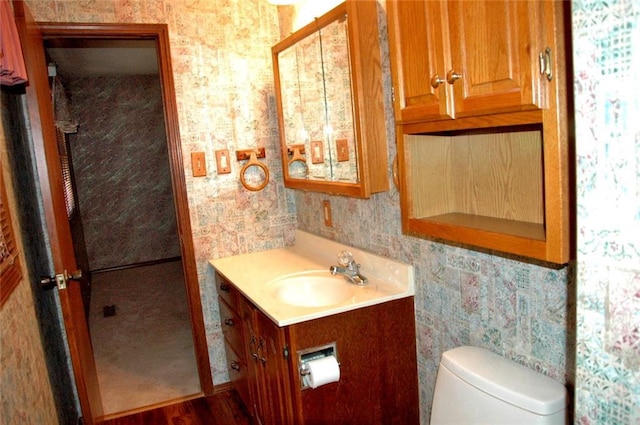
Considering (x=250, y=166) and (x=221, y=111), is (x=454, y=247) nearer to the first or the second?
(x=250, y=166)

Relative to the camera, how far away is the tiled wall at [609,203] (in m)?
0.67

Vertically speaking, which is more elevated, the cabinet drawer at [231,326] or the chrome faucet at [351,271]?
the chrome faucet at [351,271]

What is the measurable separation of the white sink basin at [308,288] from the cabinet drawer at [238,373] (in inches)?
17.8

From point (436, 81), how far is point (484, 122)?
18 centimetres

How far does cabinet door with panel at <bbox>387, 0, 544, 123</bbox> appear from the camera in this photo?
3.37ft

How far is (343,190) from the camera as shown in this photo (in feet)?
6.88

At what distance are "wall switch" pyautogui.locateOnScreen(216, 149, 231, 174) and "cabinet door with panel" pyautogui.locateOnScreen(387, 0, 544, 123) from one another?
1600mm

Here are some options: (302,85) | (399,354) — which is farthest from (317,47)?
(399,354)

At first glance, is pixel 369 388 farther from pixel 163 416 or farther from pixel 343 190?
pixel 163 416

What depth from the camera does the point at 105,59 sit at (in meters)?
4.93

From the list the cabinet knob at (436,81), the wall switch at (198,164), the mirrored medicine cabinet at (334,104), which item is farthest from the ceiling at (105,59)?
the cabinet knob at (436,81)

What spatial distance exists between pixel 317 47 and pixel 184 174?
1.06m

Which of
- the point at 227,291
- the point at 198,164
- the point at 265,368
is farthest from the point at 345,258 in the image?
the point at 198,164

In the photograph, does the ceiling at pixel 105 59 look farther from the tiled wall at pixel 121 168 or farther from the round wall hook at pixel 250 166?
the round wall hook at pixel 250 166
